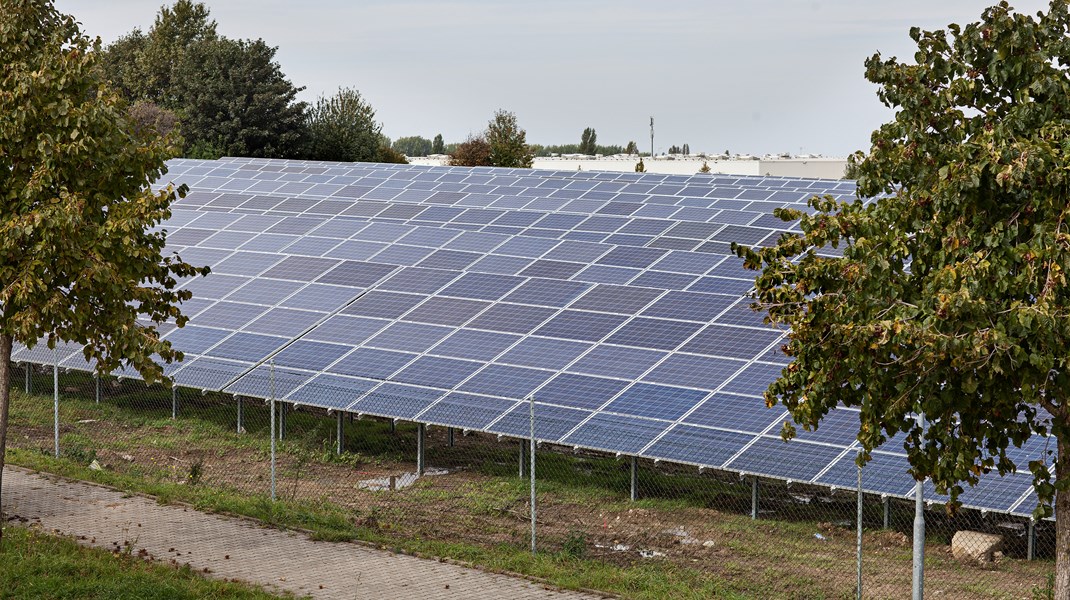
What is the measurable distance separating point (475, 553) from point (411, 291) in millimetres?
10280

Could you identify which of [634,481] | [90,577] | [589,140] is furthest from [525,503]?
[589,140]

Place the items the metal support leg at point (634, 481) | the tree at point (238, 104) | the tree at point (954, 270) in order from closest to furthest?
the tree at point (954, 270) < the metal support leg at point (634, 481) < the tree at point (238, 104)

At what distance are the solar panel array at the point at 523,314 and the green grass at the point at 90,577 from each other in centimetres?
602

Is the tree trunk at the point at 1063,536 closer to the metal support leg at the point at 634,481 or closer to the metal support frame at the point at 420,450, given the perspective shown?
the metal support leg at the point at 634,481

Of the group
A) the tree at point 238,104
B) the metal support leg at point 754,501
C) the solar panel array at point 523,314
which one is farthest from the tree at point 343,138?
the metal support leg at point 754,501

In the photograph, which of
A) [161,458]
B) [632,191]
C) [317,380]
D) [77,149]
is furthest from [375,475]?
[632,191]

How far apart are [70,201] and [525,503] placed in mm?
8995

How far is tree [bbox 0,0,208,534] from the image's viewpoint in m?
14.3

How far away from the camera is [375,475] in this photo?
2200 cm

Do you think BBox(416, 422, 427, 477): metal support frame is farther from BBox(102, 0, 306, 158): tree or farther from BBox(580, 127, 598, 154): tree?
BBox(580, 127, 598, 154): tree

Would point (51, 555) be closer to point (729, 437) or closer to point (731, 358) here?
point (729, 437)

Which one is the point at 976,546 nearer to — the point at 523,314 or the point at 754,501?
the point at 754,501

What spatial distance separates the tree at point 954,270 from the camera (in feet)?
32.0

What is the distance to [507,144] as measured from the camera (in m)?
93.9
